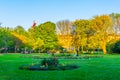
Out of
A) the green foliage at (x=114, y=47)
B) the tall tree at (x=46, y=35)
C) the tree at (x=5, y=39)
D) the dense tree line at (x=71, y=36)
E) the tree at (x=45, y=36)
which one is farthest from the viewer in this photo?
the tree at (x=5, y=39)

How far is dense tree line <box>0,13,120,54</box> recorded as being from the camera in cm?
7325

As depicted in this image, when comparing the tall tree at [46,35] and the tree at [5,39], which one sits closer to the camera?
the tall tree at [46,35]

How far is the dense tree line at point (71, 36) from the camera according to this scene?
73.2 meters

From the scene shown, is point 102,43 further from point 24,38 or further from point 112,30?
point 24,38

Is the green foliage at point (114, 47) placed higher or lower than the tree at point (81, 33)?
lower

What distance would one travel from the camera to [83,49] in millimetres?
79812

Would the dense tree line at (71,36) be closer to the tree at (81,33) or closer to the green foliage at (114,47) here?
the tree at (81,33)

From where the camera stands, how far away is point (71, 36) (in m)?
79.2

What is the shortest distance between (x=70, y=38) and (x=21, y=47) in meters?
20.0

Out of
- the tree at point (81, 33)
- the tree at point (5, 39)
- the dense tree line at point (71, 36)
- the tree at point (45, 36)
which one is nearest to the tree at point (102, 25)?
the dense tree line at point (71, 36)

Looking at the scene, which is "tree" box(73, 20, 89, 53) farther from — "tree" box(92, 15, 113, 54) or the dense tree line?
"tree" box(92, 15, 113, 54)

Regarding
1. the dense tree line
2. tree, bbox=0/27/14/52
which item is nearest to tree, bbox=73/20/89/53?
the dense tree line

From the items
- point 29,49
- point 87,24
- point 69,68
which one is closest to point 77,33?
point 87,24

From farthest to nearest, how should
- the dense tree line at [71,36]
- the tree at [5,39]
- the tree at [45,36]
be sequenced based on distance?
the tree at [5,39] < the tree at [45,36] < the dense tree line at [71,36]
